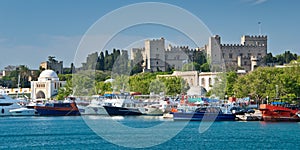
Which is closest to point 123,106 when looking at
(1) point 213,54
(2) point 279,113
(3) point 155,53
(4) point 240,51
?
(2) point 279,113

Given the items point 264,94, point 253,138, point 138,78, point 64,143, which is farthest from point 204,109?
point 138,78

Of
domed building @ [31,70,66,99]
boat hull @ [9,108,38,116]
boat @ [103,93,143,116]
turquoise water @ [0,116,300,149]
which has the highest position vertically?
domed building @ [31,70,66,99]

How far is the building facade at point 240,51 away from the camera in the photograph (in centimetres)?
12125

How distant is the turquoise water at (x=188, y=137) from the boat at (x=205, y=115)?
478 cm

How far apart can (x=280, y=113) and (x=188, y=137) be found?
15266mm

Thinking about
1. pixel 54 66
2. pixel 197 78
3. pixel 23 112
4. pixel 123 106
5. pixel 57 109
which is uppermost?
pixel 54 66

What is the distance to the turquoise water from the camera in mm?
34812

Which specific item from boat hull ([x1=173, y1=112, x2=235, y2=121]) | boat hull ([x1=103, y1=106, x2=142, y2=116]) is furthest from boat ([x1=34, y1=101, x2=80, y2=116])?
boat hull ([x1=173, y1=112, x2=235, y2=121])

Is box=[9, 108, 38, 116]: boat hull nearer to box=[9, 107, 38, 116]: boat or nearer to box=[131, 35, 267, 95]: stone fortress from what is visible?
box=[9, 107, 38, 116]: boat

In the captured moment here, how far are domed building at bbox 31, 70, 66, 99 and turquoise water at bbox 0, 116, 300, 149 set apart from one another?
57700mm

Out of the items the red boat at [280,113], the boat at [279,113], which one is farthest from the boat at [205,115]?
the red boat at [280,113]

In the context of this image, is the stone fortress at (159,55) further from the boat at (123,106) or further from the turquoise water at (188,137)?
the turquoise water at (188,137)

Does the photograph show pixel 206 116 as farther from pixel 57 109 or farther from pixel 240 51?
pixel 240 51

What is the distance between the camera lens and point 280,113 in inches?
2058
